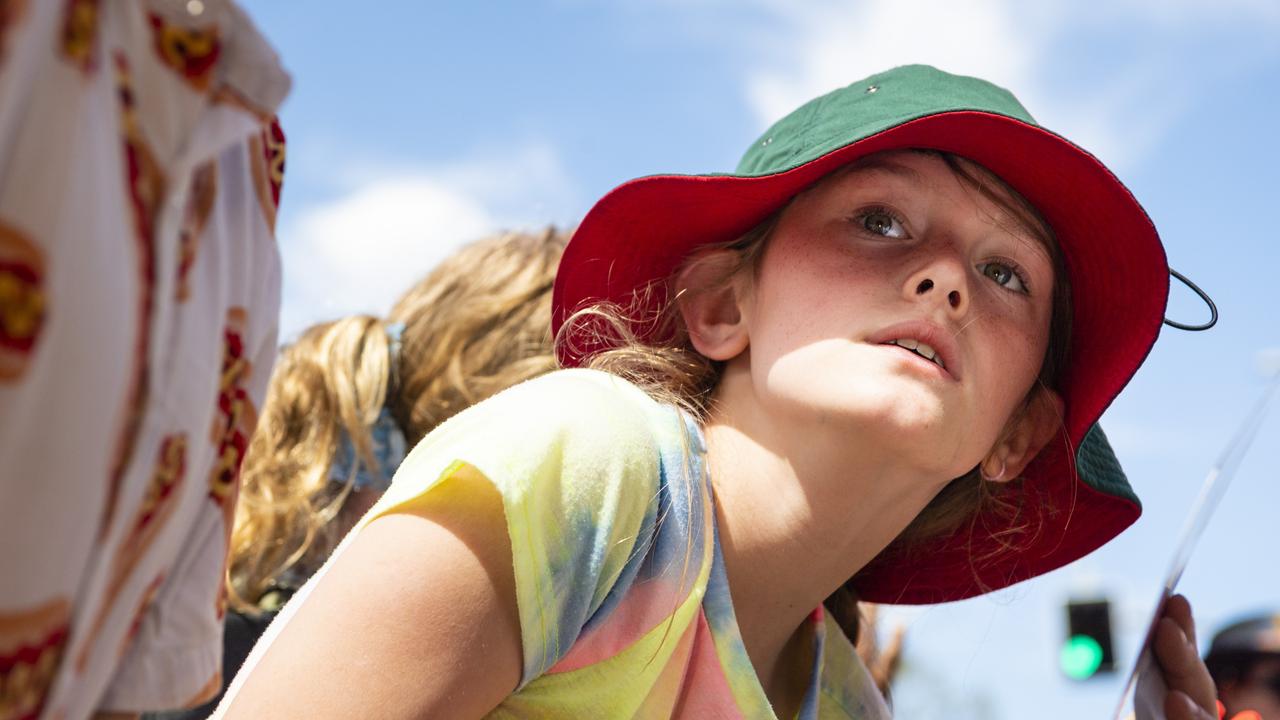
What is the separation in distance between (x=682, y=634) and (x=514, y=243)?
6.90 feet

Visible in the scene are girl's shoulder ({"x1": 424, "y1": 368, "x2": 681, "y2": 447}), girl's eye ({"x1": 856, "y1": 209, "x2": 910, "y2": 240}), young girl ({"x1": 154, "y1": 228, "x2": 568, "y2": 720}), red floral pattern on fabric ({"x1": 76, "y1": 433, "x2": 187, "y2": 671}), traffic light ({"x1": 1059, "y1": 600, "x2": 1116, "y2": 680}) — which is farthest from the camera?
traffic light ({"x1": 1059, "y1": 600, "x2": 1116, "y2": 680})

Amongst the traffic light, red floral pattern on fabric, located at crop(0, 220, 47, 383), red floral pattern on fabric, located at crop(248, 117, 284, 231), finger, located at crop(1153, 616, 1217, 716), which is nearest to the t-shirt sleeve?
red floral pattern on fabric, located at crop(248, 117, 284, 231)

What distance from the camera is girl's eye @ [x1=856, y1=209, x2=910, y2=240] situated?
2070 mm

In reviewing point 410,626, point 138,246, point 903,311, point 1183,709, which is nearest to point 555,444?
point 410,626

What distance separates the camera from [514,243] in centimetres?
377

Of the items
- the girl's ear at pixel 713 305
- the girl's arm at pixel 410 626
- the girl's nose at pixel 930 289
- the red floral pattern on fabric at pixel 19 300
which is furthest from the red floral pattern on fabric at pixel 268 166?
the girl's ear at pixel 713 305

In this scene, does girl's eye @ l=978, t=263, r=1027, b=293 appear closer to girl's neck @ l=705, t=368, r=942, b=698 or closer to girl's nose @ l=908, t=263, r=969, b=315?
girl's nose @ l=908, t=263, r=969, b=315

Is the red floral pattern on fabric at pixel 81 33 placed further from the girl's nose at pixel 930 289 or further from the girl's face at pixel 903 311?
the girl's nose at pixel 930 289

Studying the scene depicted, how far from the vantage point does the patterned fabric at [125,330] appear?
607mm

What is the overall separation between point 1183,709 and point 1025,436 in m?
0.55

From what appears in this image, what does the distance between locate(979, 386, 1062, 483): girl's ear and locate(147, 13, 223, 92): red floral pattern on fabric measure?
Answer: 6.13ft

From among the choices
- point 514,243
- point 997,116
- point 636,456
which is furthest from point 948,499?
point 514,243

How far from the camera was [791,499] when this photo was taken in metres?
→ 2.04

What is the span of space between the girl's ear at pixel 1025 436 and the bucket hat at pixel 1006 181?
4 centimetres
